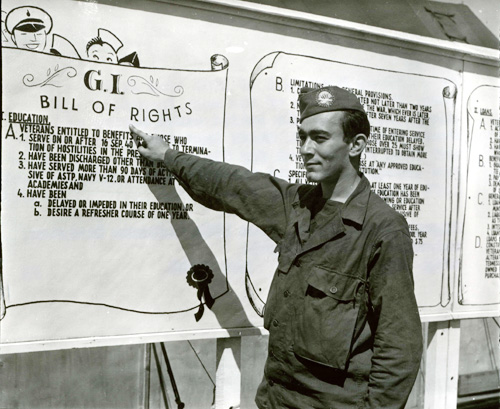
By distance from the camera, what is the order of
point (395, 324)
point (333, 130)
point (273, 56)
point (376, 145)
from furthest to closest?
1. point (376, 145)
2. point (273, 56)
3. point (333, 130)
4. point (395, 324)

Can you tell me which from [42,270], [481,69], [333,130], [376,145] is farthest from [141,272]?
[481,69]

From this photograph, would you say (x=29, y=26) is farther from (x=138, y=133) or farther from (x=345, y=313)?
(x=345, y=313)

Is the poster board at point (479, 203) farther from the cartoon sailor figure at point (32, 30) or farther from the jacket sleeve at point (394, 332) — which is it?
the cartoon sailor figure at point (32, 30)

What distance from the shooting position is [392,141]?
3438 millimetres

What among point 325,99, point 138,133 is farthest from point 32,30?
point 325,99

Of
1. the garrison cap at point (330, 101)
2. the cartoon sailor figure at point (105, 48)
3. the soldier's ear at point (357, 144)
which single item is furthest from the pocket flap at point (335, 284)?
the cartoon sailor figure at point (105, 48)

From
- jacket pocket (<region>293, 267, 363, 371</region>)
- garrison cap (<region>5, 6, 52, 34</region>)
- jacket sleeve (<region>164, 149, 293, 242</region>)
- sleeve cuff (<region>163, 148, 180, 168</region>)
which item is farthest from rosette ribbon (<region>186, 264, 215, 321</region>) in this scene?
garrison cap (<region>5, 6, 52, 34</region>)

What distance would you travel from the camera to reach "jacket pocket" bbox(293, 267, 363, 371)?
2.09 m

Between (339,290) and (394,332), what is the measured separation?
0.81ft

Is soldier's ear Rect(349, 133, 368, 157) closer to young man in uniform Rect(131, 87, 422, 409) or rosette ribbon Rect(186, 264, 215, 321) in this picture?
young man in uniform Rect(131, 87, 422, 409)

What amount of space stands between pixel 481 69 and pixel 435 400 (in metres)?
2.14

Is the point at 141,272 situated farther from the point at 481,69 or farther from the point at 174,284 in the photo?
the point at 481,69

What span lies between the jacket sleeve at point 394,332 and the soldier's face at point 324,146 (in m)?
0.38

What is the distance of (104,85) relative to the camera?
260 centimetres
